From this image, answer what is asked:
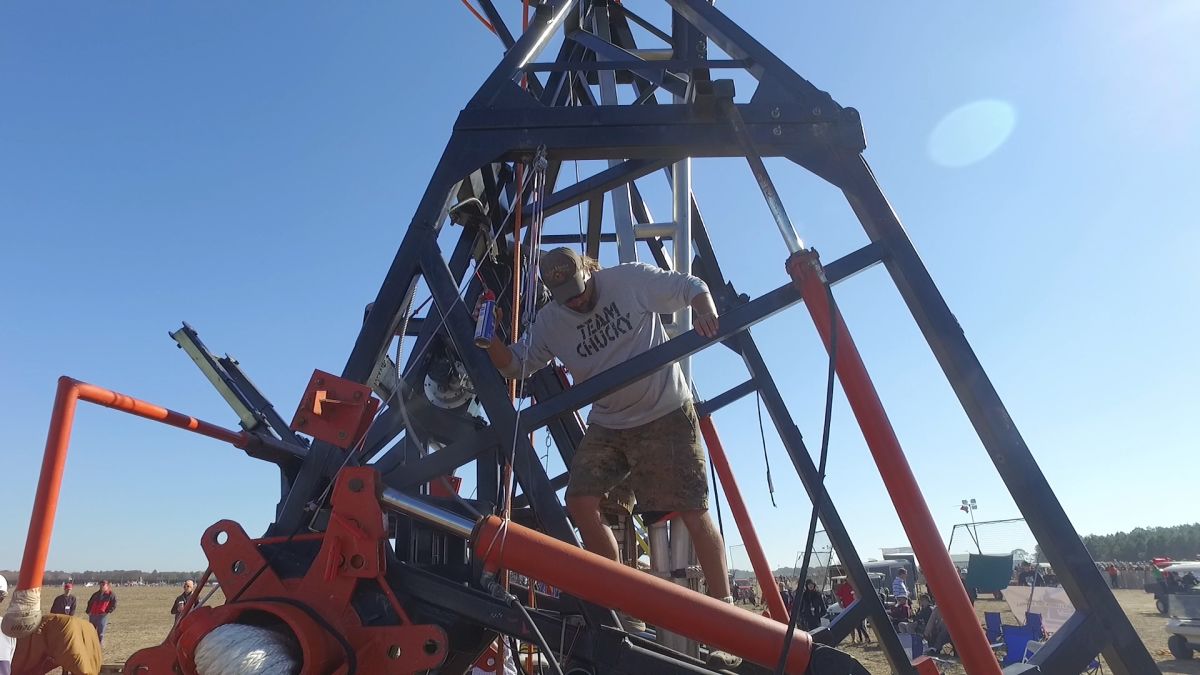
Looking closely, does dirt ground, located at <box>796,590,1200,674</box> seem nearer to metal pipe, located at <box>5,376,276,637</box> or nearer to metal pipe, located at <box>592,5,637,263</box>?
metal pipe, located at <box>592,5,637,263</box>

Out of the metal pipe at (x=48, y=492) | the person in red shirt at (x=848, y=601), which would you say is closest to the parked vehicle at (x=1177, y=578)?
the person in red shirt at (x=848, y=601)

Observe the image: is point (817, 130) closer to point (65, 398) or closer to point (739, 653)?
point (739, 653)

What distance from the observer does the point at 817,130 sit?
2.67 m

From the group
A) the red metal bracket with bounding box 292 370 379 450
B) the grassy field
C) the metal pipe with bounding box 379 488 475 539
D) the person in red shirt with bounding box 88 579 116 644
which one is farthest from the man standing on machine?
the person in red shirt with bounding box 88 579 116 644

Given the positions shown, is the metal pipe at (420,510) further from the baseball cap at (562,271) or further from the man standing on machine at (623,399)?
the baseball cap at (562,271)

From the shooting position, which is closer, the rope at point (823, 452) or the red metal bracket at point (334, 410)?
the rope at point (823, 452)

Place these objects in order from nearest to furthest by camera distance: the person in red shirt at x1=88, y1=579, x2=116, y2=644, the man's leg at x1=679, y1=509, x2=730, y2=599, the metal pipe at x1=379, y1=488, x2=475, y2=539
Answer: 1. the metal pipe at x1=379, y1=488, x2=475, y2=539
2. the man's leg at x1=679, y1=509, x2=730, y2=599
3. the person in red shirt at x1=88, y1=579, x2=116, y2=644

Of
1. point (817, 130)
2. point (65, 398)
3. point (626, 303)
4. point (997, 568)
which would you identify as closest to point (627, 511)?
point (626, 303)

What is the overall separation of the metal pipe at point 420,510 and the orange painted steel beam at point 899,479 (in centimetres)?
123

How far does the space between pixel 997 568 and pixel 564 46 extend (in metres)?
11.6

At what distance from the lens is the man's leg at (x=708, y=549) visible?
279 cm

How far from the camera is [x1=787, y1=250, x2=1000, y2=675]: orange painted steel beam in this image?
1943mm

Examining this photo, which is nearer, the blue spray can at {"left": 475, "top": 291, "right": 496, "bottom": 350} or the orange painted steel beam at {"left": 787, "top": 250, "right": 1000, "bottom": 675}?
the orange painted steel beam at {"left": 787, "top": 250, "right": 1000, "bottom": 675}

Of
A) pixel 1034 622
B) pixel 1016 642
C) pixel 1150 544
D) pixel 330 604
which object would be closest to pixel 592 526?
pixel 330 604
